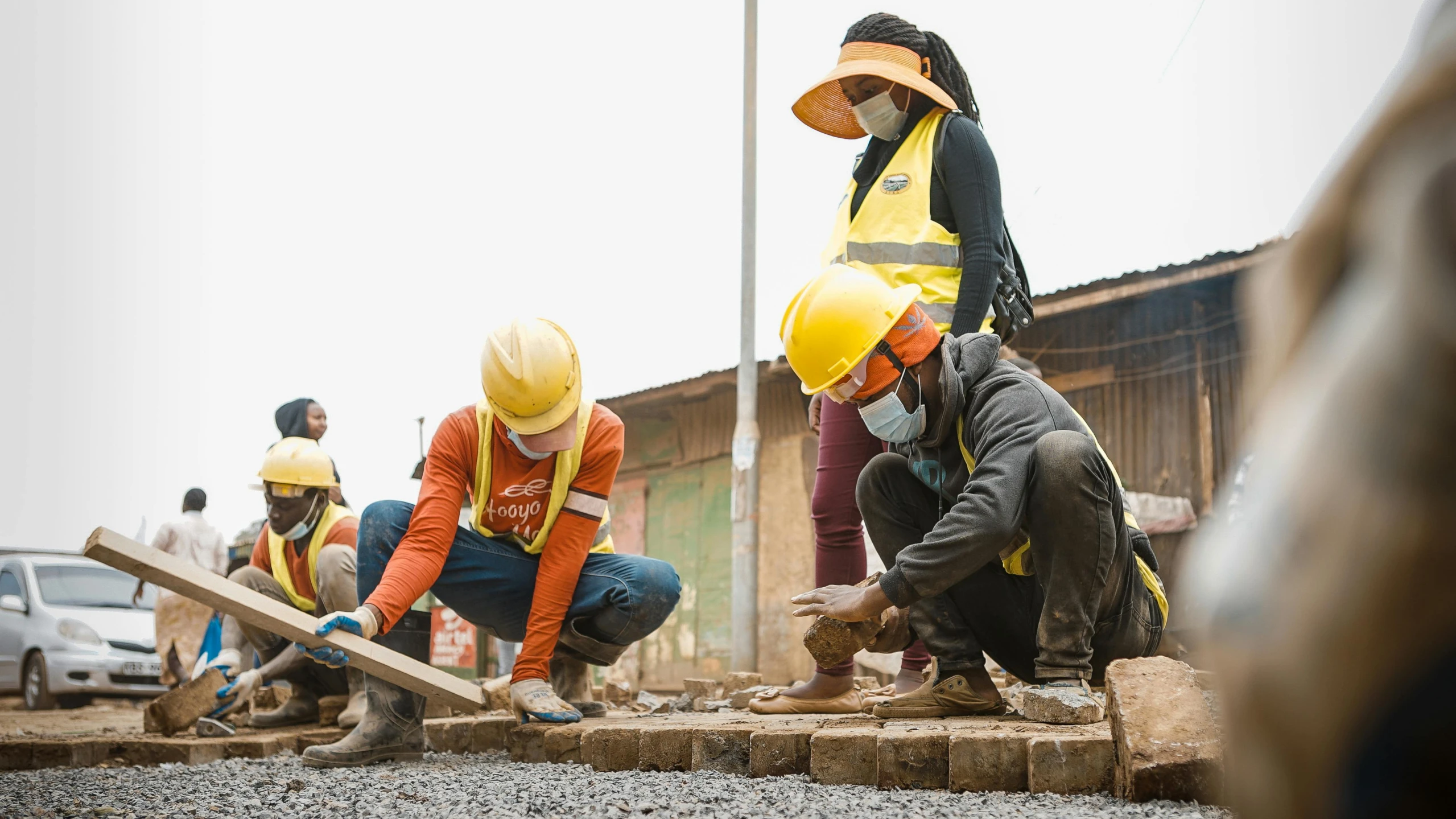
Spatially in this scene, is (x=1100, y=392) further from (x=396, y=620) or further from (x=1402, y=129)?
(x=1402, y=129)

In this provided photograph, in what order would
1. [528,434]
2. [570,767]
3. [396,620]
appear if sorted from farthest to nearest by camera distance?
[528,434] < [396,620] < [570,767]

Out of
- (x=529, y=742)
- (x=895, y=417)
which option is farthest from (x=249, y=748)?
(x=895, y=417)

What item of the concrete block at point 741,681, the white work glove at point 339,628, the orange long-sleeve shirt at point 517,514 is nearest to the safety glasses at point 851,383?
the orange long-sleeve shirt at point 517,514

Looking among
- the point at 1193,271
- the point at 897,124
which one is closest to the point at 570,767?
the point at 897,124

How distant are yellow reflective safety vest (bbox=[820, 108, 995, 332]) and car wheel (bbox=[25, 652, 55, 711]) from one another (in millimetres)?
10948

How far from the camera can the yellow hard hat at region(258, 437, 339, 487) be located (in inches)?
224

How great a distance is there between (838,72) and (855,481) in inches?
57.2

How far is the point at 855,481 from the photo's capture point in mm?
3932

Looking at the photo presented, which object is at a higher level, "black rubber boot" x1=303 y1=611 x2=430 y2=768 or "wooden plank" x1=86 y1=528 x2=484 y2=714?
"wooden plank" x1=86 y1=528 x2=484 y2=714

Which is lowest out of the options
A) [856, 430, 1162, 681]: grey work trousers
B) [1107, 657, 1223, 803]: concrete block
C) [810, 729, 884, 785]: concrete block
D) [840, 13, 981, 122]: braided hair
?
[810, 729, 884, 785]: concrete block

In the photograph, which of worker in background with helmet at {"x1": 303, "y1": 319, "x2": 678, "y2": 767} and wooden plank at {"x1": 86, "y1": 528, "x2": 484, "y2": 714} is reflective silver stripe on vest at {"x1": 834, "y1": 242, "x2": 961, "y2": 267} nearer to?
worker in background with helmet at {"x1": 303, "y1": 319, "x2": 678, "y2": 767}

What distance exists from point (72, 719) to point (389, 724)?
21.9ft

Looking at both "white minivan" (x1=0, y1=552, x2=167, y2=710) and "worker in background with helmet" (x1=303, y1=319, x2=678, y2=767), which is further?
"white minivan" (x1=0, y1=552, x2=167, y2=710)

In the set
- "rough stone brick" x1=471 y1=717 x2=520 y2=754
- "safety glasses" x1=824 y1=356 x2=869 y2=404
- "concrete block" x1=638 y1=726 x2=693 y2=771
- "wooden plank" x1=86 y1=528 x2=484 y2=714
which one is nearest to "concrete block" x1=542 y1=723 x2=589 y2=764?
"concrete block" x1=638 y1=726 x2=693 y2=771
